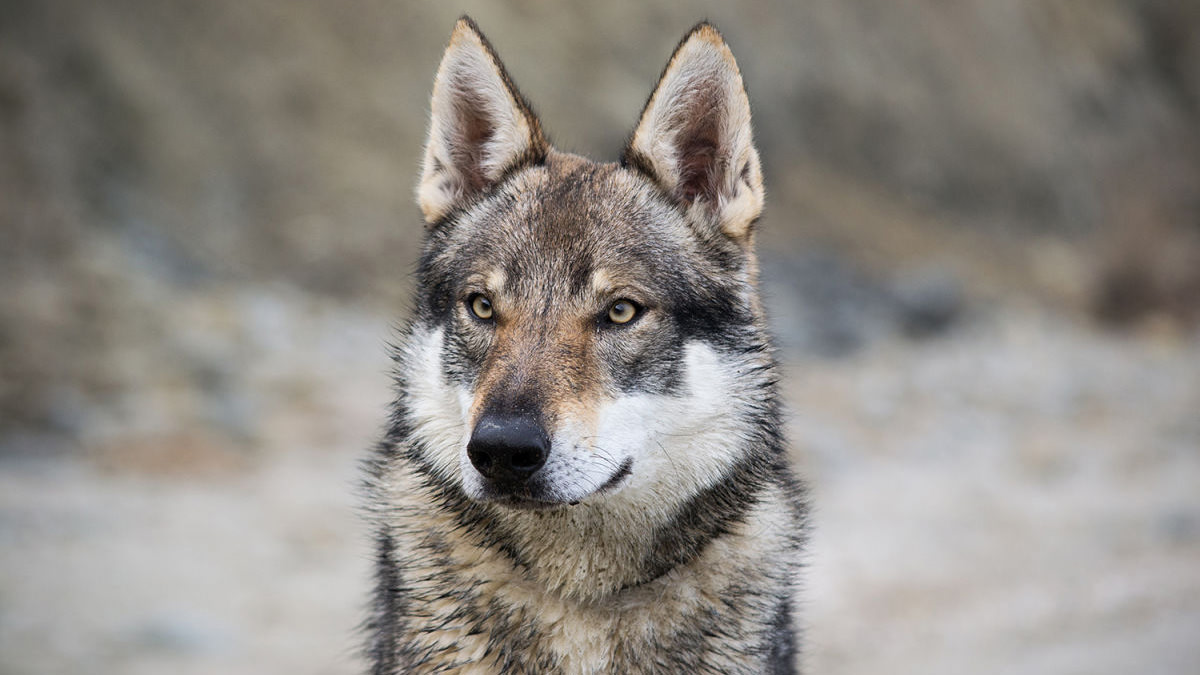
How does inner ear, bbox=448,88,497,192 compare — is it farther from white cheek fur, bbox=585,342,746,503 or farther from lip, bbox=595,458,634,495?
lip, bbox=595,458,634,495

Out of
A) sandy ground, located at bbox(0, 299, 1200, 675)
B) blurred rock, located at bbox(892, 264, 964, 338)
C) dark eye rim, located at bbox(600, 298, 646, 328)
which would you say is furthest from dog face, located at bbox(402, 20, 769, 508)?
blurred rock, located at bbox(892, 264, 964, 338)

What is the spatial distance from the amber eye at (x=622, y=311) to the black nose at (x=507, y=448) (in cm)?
58

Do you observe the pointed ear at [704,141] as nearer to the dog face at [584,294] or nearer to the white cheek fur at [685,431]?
the dog face at [584,294]

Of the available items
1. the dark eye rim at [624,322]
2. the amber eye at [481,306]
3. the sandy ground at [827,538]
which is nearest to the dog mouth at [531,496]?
the dark eye rim at [624,322]

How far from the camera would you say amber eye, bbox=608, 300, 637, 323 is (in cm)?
363

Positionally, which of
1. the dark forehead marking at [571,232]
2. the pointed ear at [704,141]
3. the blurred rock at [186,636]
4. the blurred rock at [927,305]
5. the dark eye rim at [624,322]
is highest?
the blurred rock at [927,305]

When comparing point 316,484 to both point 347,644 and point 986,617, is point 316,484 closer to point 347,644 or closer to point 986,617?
point 347,644

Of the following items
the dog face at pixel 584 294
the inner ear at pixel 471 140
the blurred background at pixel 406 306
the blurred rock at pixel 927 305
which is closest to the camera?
the dog face at pixel 584 294

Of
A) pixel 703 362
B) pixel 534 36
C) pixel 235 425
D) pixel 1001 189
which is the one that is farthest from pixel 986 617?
pixel 1001 189

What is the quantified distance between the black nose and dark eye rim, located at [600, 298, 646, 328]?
21.7 inches

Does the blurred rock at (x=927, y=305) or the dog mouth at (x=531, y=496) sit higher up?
the blurred rock at (x=927, y=305)

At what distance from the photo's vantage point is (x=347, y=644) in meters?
6.96

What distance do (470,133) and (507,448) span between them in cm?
162

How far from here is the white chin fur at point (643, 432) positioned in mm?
3373
